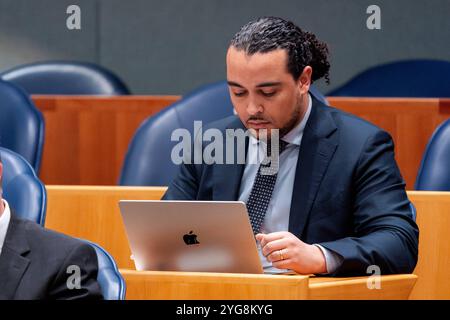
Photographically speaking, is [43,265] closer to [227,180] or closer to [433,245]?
[227,180]

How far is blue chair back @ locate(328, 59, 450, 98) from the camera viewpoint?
4.45 meters

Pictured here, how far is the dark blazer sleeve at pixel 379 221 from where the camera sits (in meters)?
2.51

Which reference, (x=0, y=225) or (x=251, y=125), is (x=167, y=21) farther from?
(x=0, y=225)

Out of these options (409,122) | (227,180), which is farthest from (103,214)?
(409,122)

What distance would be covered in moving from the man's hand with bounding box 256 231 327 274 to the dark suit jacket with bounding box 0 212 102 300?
1.59 feet

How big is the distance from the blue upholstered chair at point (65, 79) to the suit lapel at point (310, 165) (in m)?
2.03

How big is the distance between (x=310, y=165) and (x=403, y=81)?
6.15 ft

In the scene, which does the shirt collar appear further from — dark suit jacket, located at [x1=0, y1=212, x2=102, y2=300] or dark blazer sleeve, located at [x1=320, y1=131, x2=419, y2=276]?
dark suit jacket, located at [x1=0, y1=212, x2=102, y2=300]

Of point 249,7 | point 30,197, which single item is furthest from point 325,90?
point 30,197

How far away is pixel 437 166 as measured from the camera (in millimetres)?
3215

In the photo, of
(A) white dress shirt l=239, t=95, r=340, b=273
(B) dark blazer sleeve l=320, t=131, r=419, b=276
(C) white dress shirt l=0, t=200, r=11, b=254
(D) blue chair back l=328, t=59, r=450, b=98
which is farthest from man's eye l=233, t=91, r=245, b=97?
(D) blue chair back l=328, t=59, r=450, b=98

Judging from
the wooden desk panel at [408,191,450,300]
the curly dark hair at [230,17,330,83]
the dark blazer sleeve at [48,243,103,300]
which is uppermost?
the curly dark hair at [230,17,330,83]

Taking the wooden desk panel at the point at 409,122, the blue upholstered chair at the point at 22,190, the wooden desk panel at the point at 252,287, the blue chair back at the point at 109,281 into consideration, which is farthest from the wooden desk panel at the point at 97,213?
the wooden desk panel at the point at 409,122

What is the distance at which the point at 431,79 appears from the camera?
4.46 m
